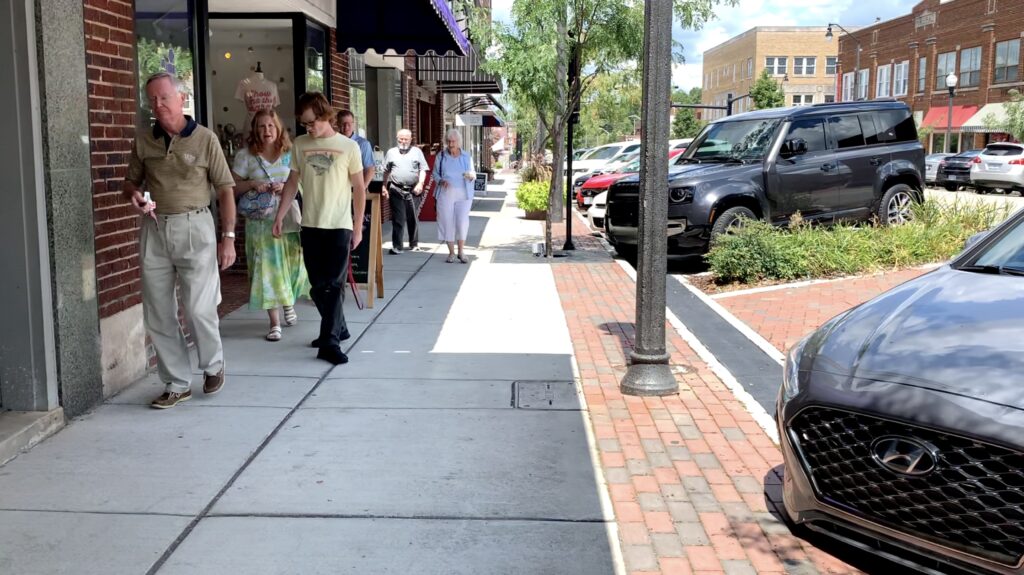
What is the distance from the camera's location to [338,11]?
1171 centimetres

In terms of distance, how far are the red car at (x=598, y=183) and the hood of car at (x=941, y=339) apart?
15.2m

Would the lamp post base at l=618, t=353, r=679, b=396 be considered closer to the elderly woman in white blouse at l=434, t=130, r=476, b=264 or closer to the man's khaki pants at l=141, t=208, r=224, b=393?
the man's khaki pants at l=141, t=208, r=224, b=393

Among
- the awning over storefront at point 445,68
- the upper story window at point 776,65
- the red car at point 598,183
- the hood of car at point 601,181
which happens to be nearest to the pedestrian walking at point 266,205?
the awning over storefront at point 445,68

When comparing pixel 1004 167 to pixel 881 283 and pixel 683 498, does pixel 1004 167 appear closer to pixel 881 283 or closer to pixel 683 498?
pixel 881 283

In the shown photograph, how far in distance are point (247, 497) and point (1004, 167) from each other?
30.6 m

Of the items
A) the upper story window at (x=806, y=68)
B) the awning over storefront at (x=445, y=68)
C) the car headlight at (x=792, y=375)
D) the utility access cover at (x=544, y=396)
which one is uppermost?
the upper story window at (x=806, y=68)

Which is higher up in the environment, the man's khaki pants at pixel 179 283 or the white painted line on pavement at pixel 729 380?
the man's khaki pants at pixel 179 283

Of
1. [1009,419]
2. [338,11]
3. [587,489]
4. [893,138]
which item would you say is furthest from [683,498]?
[893,138]

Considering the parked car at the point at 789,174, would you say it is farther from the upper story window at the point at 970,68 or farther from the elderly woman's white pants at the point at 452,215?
the upper story window at the point at 970,68

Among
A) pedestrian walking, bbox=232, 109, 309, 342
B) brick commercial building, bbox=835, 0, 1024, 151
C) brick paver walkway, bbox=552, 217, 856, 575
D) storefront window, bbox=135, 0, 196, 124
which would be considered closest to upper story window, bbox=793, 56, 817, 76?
brick commercial building, bbox=835, 0, 1024, 151

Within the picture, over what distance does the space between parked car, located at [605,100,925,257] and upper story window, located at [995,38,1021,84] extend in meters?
36.6

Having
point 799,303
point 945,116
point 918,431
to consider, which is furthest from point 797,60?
point 918,431

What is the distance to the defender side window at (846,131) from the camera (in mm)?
13047

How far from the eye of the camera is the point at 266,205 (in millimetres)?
7512
